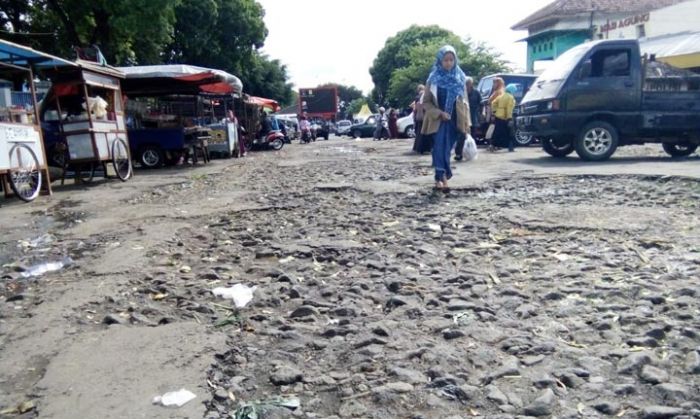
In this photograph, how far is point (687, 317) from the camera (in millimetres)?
2799

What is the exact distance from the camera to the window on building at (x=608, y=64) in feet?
33.9

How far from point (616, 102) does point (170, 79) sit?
396 inches

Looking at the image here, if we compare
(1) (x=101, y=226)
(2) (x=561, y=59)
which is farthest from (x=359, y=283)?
(2) (x=561, y=59)

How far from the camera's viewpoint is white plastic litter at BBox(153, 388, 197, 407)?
217cm

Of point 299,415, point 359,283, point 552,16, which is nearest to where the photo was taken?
point 299,415

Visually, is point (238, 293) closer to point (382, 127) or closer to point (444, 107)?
point (444, 107)

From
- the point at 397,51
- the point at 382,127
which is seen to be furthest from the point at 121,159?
the point at 397,51

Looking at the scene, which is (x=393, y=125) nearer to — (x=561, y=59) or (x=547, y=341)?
(x=561, y=59)

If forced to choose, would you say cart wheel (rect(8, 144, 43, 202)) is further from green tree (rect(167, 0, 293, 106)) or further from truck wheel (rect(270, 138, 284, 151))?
green tree (rect(167, 0, 293, 106))

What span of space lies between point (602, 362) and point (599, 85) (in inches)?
363

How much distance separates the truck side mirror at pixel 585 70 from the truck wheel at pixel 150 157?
33.8ft

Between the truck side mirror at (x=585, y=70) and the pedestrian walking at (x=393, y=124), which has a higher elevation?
the truck side mirror at (x=585, y=70)

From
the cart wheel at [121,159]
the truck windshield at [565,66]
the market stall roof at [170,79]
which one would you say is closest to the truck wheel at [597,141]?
the truck windshield at [565,66]

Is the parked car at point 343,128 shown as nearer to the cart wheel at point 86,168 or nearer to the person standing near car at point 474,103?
the person standing near car at point 474,103
